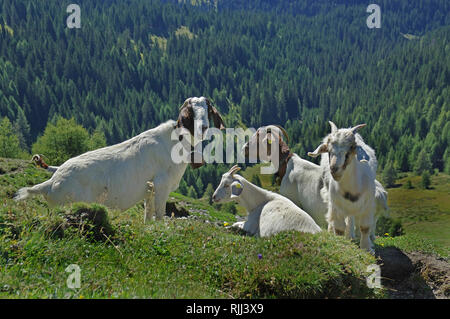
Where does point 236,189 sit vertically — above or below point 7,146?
above

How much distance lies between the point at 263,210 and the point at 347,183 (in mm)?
3068

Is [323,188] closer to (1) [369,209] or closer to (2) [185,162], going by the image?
(1) [369,209]

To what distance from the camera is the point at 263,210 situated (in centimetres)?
1192

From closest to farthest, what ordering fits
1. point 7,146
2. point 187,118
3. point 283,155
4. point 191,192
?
1. point 187,118
2. point 283,155
3. point 7,146
4. point 191,192

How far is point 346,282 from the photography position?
27.1 ft

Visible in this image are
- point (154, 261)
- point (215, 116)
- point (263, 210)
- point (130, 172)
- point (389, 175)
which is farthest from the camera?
point (389, 175)

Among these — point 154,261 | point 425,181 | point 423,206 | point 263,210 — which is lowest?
point 423,206

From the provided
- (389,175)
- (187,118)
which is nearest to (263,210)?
(187,118)

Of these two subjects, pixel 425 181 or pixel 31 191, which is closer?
pixel 31 191

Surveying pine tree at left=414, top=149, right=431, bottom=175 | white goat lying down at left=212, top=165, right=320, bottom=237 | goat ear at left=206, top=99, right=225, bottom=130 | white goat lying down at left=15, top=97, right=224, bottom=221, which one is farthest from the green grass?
white goat lying down at left=15, top=97, right=224, bottom=221

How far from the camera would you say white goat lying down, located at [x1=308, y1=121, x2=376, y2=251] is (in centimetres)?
885

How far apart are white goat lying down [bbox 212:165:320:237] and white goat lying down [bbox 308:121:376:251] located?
0.74m

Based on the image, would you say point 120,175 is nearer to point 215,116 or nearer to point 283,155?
point 215,116

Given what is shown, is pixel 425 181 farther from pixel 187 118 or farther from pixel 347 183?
pixel 187 118
